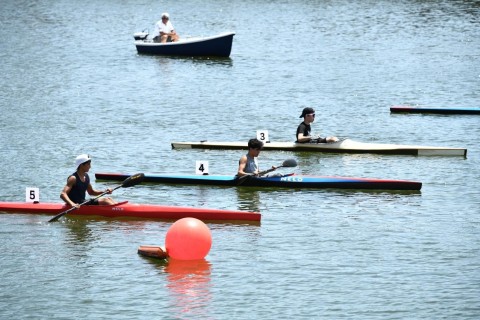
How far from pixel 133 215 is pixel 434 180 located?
7506mm

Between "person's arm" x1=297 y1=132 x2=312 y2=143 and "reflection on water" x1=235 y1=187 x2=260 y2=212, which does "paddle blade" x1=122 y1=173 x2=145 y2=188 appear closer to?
"reflection on water" x1=235 y1=187 x2=260 y2=212

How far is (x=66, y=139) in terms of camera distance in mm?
34688

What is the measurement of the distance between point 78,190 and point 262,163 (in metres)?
6.99

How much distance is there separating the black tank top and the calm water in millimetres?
459

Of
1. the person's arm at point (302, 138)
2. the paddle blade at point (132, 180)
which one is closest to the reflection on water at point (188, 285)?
the paddle blade at point (132, 180)

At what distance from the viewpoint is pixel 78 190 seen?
24.8 m

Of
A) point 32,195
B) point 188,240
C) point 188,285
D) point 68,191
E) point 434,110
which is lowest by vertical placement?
point 188,285

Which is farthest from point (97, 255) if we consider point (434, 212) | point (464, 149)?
point (464, 149)

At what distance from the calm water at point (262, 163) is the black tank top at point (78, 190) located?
1.50 feet

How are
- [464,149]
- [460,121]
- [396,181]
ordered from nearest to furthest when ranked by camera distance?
1. [396,181]
2. [464,149]
3. [460,121]

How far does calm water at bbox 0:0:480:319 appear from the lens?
2092 centimetres

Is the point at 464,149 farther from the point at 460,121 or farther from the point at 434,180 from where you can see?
the point at 460,121

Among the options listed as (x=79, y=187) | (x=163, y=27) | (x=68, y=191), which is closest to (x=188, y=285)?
(x=79, y=187)

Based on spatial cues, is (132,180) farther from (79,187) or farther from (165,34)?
(165,34)
